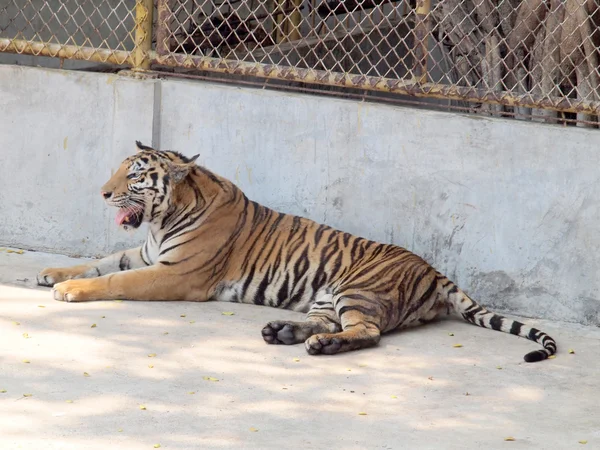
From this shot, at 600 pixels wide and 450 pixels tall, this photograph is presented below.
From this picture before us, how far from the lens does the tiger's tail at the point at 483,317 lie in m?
5.18

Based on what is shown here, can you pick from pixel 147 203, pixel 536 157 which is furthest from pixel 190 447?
pixel 536 157

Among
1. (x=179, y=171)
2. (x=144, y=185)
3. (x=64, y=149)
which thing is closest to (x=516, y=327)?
(x=179, y=171)

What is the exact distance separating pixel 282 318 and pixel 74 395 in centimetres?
162

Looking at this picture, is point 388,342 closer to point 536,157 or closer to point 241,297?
point 241,297

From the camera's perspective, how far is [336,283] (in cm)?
550

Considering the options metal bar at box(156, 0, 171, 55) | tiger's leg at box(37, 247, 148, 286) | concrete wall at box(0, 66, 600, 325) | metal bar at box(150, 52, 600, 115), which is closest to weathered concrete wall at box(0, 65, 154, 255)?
concrete wall at box(0, 66, 600, 325)

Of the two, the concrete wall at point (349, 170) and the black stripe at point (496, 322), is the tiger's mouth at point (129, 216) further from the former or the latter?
the black stripe at point (496, 322)

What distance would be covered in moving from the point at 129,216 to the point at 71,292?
57 centimetres

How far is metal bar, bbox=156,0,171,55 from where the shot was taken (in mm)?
6211

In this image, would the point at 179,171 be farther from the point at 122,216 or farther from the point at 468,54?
the point at 468,54

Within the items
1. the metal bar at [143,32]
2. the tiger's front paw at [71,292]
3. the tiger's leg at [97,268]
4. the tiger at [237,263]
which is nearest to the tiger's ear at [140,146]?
the tiger at [237,263]

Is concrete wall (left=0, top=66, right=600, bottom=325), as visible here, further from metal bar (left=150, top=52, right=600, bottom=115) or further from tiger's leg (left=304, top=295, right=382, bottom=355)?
tiger's leg (left=304, top=295, right=382, bottom=355)

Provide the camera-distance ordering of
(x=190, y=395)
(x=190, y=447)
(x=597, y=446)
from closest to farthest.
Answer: (x=190, y=447) → (x=597, y=446) → (x=190, y=395)

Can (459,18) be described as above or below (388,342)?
above
